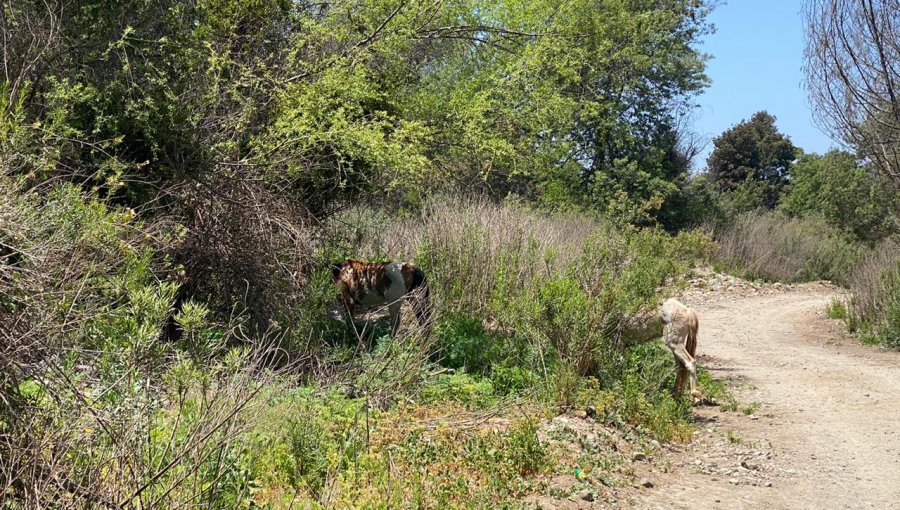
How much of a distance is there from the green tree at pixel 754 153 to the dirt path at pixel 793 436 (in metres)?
41.5

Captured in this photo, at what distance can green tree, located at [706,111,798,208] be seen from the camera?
56031 mm

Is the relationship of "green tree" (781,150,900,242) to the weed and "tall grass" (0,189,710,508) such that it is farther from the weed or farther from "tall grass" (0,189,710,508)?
the weed

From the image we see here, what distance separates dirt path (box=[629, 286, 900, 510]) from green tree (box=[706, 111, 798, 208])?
41501 mm

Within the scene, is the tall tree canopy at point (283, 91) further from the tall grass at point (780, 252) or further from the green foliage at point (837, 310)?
the tall grass at point (780, 252)

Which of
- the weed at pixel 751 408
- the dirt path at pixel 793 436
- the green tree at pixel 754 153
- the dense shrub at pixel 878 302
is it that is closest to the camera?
the dirt path at pixel 793 436

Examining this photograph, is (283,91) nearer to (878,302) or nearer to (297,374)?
(297,374)

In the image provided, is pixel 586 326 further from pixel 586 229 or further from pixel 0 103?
pixel 586 229

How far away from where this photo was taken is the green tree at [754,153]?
56.0m

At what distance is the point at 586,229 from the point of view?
19.1m

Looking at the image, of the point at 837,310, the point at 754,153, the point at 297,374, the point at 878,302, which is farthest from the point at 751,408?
the point at 754,153

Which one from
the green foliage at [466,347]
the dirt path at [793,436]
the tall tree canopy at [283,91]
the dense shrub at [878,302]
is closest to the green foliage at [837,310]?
the dense shrub at [878,302]

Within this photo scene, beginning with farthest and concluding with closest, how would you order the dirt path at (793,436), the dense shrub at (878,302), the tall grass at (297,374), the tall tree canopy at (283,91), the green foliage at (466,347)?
the dense shrub at (878,302)
the green foliage at (466,347)
the tall tree canopy at (283,91)
the dirt path at (793,436)
the tall grass at (297,374)

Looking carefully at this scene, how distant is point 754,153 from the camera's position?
56.7 m

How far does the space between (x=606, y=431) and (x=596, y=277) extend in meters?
3.33
